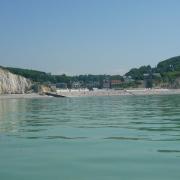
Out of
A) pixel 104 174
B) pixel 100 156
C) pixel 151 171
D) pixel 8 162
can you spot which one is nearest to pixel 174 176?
pixel 151 171

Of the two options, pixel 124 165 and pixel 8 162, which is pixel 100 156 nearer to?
pixel 124 165

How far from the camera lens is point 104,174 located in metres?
11.7

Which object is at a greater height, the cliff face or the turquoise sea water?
the cliff face

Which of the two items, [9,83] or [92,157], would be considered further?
[9,83]

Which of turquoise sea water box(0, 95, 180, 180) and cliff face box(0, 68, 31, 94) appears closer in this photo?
turquoise sea water box(0, 95, 180, 180)

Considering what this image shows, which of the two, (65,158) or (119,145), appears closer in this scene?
(65,158)

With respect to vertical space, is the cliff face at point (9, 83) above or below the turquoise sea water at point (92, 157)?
above

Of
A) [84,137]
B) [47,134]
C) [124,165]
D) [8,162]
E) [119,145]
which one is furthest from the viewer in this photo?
[47,134]

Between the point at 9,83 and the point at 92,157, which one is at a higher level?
the point at 9,83

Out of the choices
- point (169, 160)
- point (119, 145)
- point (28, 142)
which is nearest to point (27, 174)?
point (169, 160)

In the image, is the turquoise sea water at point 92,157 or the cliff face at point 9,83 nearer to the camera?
the turquoise sea water at point 92,157

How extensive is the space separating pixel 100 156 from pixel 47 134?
767 cm

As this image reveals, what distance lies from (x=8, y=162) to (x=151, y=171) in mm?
4128

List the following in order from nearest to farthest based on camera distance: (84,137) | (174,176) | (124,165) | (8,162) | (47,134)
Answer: (174,176)
(124,165)
(8,162)
(84,137)
(47,134)
